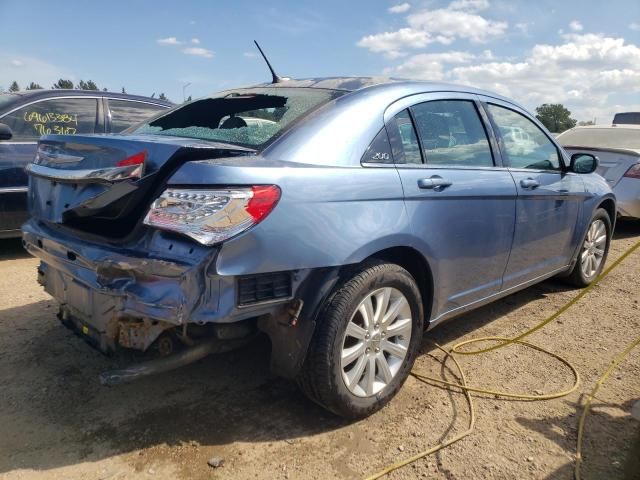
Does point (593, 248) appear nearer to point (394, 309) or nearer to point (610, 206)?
point (610, 206)

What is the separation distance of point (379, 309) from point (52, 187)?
1746 millimetres

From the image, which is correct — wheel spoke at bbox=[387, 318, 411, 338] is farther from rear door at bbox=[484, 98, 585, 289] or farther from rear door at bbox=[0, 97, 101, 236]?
rear door at bbox=[0, 97, 101, 236]

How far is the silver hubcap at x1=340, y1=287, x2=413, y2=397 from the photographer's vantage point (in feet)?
8.27

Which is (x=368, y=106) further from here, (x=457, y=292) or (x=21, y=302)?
(x=21, y=302)

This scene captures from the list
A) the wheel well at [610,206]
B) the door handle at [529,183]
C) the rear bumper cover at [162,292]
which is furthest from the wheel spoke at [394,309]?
the wheel well at [610,206]

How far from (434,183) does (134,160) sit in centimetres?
152

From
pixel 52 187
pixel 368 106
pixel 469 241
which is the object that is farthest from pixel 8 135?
pixel 469 241

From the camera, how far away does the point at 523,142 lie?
3.80 meters

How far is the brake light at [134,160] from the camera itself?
2.19m

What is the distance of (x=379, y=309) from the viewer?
2611mm

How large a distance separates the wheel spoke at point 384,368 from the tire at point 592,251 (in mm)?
2710

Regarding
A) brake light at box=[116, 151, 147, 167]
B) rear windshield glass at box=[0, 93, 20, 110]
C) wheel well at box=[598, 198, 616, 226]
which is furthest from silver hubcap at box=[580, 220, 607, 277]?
rear windshield glass at box=[0, 93, 20, 110]

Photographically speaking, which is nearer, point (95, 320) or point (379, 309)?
point (95, 320)

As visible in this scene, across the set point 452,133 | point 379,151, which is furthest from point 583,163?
point 379,151
